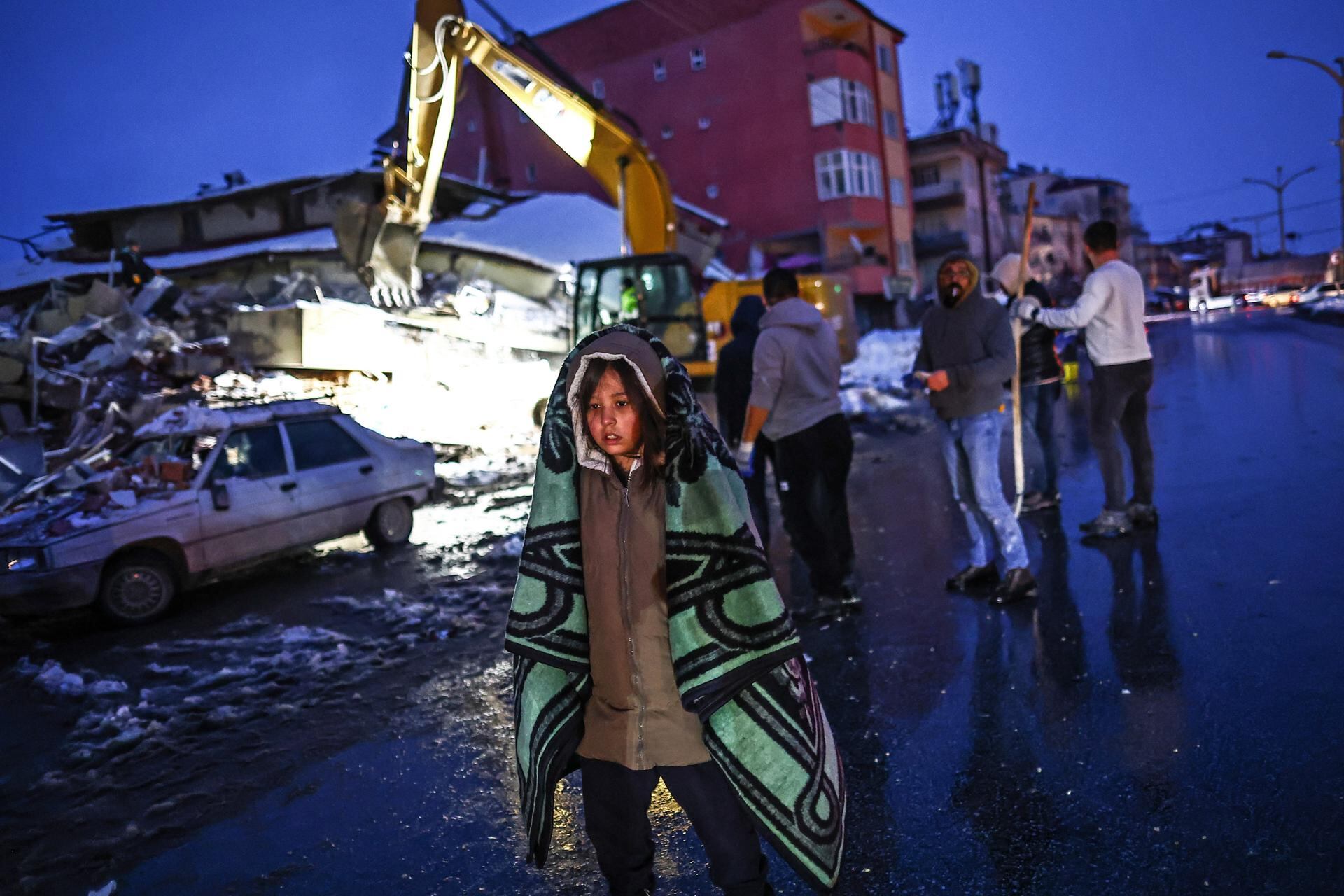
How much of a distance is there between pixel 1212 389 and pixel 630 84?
33.2 meters

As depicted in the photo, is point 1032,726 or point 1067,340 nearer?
point 1032,726

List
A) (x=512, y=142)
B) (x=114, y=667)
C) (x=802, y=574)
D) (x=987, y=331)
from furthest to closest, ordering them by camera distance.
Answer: (x=512, y=142), (x=802, y=574), (x=114, y=667), (x=987, y=331)

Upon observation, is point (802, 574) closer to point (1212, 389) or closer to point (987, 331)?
point (987, 331)

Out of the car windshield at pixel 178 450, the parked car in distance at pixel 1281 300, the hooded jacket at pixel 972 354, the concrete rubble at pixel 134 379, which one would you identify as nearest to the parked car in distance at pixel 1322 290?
the parked car in distance at pixel 1281 300

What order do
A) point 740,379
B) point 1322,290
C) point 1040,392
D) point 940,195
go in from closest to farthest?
point 740,379
point 1040,392
point 940,195
point 1322,290

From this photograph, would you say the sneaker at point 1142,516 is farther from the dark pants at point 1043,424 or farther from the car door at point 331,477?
the car door at point 331,477

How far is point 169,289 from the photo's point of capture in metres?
20.6

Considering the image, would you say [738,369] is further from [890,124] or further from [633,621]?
[890,124]

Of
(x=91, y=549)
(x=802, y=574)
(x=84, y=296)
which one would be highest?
(x=84, y=296)

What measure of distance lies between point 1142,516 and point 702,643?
234 inches

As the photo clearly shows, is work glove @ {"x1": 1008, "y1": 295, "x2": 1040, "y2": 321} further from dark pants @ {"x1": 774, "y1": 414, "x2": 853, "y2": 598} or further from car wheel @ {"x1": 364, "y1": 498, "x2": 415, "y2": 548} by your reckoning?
car wheel @ {"x1": 364, "y1": 498, "x2": 415, "y2": 548}

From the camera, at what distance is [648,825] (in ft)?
8.75

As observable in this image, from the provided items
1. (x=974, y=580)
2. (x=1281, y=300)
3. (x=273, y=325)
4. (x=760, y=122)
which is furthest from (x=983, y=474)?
(x=1281, y=300)

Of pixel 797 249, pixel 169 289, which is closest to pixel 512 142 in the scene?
pixel 797 249
